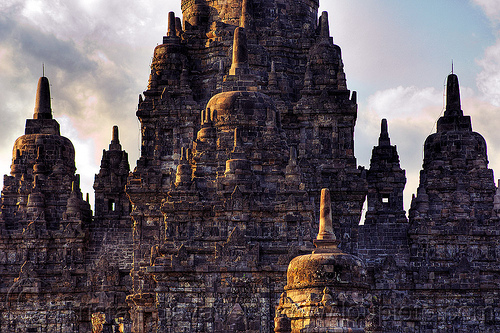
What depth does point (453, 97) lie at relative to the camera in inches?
3100

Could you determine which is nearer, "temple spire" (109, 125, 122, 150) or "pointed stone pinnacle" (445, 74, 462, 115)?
"temple spire" (109, 125, 122, 150)

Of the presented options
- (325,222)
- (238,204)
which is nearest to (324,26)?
(238,204)

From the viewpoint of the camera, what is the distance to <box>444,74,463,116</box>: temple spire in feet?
258

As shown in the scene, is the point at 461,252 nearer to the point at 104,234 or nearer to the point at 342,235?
the point at 342,235

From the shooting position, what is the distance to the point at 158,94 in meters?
73.6

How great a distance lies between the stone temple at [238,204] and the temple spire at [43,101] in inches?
3.5

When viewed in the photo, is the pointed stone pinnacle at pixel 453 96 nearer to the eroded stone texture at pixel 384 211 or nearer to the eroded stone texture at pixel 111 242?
the eroded stone texture at pixel 384 211

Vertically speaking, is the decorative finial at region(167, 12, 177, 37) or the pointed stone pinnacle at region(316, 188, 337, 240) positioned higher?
the decorative finial at region(167, 12, 177, 37)

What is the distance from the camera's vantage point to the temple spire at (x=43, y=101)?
258 feet

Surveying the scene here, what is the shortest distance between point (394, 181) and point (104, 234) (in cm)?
1500

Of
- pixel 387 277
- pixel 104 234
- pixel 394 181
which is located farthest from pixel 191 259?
pixel 394 181

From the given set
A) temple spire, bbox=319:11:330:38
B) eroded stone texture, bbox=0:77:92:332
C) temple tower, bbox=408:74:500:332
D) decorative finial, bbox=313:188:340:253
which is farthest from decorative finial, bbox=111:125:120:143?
decorative finial, bbox=313:188:340:253

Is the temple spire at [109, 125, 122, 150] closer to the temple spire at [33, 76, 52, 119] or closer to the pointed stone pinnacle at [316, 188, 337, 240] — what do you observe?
the temple spire at [33, 76, 52, 119]

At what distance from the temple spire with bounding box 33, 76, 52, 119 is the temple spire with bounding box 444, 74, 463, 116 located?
68.9 feet
